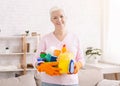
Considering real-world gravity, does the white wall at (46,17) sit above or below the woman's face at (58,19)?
above

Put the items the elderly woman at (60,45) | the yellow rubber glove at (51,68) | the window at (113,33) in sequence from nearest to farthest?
the yellow rubber glove at (51,68)
the elderly woman at (60,45)
the window at (113,33)

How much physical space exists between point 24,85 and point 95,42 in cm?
212

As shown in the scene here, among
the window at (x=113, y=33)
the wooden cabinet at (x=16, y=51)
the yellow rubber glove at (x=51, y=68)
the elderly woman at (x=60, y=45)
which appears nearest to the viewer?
the yellow rubber glove at (x=51, y=68)

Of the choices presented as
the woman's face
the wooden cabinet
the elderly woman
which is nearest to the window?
the wooden cabinet

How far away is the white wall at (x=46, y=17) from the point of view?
13.4 feet

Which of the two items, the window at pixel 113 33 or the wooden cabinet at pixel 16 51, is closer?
the wooden cabinet at pixel 16 51

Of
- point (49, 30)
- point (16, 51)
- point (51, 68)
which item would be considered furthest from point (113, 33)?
point (51, 68)

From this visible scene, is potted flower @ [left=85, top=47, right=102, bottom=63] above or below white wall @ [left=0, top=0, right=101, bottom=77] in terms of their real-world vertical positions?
below

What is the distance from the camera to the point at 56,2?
4375 mm

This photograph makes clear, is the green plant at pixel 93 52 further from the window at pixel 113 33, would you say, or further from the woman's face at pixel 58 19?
the woman's face at pixel 58 19

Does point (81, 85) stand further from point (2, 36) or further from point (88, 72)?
point (2, 36)

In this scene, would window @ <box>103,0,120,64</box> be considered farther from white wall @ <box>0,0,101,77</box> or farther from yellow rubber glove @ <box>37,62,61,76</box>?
yellow rubber glove @ <box>37,62,61,76</box>

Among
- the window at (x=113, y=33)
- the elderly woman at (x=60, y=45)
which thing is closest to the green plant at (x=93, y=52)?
the window at (x=113, y=33)

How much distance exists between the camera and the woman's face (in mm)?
2033
